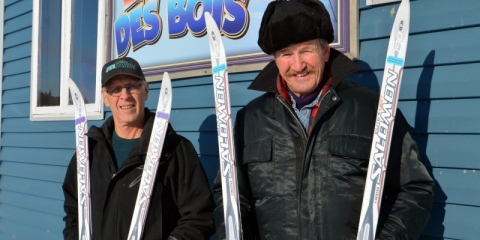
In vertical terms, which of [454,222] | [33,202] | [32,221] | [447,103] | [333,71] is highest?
[333,71]

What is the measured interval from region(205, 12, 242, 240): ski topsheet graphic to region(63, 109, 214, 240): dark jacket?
0.63 ft

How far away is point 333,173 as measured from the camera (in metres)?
1.79

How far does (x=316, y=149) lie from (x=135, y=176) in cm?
89

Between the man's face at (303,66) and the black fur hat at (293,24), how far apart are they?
30mm

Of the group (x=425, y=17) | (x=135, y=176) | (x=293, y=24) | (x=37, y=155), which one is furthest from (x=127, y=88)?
(x=37, y=155)

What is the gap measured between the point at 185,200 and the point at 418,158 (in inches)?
39.5

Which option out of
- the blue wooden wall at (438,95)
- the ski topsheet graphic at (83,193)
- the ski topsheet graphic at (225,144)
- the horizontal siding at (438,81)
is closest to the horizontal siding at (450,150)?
the blue wooden wall at (438,95)

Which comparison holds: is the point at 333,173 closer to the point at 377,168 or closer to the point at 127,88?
the point at 377,168

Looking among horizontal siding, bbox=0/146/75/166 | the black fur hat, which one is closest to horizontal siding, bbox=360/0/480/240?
the black fur hat

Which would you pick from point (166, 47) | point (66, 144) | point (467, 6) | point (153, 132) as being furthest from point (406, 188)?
point (66, 144)

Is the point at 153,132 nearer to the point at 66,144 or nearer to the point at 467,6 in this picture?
the point at 467,6

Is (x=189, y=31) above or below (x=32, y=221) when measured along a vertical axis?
above

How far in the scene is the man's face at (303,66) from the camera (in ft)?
6.13

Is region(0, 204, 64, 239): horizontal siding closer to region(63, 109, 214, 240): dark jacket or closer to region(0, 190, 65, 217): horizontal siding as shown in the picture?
region(0, 190, 65, 217): horizontal siding
